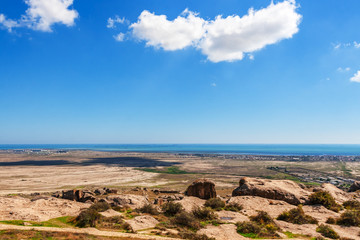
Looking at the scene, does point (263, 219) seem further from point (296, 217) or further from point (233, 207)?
point (233, 207)

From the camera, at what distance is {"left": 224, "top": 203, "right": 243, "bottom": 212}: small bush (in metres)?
24.7

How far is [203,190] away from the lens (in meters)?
30.6

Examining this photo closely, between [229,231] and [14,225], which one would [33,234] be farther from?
[229,231]

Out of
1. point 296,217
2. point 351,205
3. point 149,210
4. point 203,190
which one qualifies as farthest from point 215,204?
point 351,205

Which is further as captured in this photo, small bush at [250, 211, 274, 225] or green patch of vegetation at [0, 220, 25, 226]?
small bush at [250, 211, 274, 225]

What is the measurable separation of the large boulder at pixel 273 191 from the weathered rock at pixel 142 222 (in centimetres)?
1451

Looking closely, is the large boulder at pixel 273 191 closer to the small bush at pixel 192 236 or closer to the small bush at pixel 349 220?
the small bush at pixel 349 220

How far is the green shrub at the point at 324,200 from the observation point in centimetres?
2617

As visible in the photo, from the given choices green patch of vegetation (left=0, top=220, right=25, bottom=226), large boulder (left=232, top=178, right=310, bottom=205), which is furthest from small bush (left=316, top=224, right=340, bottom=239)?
green patch of vegetation (left=0, top=220, right=25, bottom=226)

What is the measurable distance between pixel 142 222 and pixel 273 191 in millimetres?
18583

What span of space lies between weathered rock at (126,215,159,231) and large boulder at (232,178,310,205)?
47.6ft

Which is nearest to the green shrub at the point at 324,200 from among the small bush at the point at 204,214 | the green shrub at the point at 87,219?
the small bush at the point at 204,214

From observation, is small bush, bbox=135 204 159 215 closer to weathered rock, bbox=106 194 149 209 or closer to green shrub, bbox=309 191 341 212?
weathered rock, bbox=106 194 149 209

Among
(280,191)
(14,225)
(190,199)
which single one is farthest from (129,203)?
(280,191)
